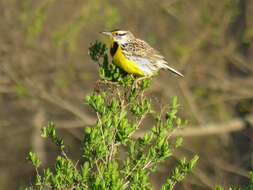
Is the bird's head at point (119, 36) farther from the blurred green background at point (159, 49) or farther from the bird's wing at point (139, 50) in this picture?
the blurred green background at point (159, 49)

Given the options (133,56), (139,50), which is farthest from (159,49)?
(133,56)

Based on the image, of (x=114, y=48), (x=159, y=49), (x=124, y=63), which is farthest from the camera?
(x=159, y=49)

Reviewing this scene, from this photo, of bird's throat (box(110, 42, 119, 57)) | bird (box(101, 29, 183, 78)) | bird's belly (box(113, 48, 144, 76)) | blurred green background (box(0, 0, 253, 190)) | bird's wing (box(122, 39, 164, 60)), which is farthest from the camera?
blurred green background (box(0, 0, 253, 190))

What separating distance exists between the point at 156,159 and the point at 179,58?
22.0 feet

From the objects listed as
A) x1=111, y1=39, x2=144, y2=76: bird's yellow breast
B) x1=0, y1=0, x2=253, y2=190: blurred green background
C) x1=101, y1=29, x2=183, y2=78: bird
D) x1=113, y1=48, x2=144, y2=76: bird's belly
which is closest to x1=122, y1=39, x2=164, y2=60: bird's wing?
x1=101, y1=29, x2=183, y2=78: bird

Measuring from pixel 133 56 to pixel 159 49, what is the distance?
476 centimetres

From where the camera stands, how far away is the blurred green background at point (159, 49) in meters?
9.16

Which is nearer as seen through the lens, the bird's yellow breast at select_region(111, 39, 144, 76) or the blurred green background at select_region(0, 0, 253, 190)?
the bird's yellow breast at select_region(111, 39, 144, 76)

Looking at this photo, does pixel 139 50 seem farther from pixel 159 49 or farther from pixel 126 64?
pixel 159 49

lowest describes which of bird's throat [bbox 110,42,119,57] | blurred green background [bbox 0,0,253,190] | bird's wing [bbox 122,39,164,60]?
blurred green background [bbox 0,0,253,190]

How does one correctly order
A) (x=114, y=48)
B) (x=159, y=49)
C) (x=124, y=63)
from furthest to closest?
(x=159, y=49) < (x=114, y=48) < (x=124, y=63)

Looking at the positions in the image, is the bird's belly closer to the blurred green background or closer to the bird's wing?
the bird's wing

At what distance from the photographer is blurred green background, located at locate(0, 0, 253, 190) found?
360 inches

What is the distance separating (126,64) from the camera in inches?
186
